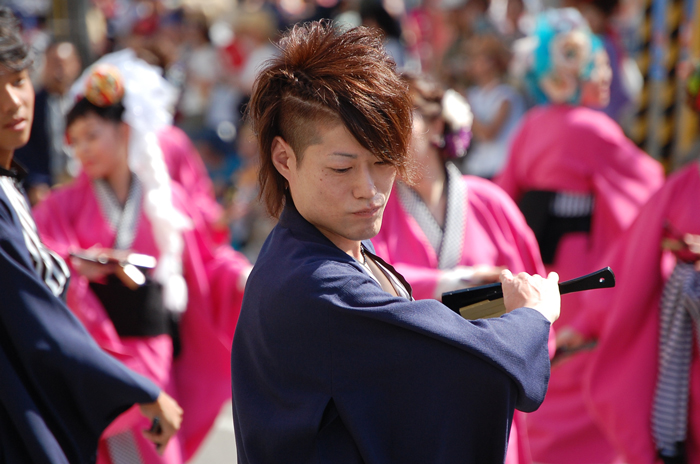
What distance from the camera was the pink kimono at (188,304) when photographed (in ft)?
10.1

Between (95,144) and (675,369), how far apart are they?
2.27m

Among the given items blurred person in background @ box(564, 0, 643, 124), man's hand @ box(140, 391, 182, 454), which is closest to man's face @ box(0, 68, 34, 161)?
man's hand @ box(140, 391, 182, 454)

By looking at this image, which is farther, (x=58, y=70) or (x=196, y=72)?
(x=196, y=72)

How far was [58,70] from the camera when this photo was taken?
231 inches

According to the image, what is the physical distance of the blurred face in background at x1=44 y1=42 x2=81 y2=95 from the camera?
19.3 ft

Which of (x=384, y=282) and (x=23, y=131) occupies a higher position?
(x=23, y=131)

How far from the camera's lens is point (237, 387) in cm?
151

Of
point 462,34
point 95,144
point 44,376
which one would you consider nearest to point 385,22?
point 462,34

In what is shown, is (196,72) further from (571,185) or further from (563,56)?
(571,185)

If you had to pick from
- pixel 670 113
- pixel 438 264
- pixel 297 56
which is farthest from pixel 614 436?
pixel 670 113

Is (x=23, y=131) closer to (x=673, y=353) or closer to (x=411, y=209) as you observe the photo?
(x=411, y=209)

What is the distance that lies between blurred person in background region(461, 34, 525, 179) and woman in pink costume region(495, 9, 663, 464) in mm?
1656

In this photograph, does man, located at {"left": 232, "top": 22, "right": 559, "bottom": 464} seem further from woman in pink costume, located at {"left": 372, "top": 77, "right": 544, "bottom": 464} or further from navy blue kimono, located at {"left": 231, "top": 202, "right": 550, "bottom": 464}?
woman in pink costume, located at {"left": 372, "top": 77, "right": 544, "bottom": 464}

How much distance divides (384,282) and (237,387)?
1.16ft
